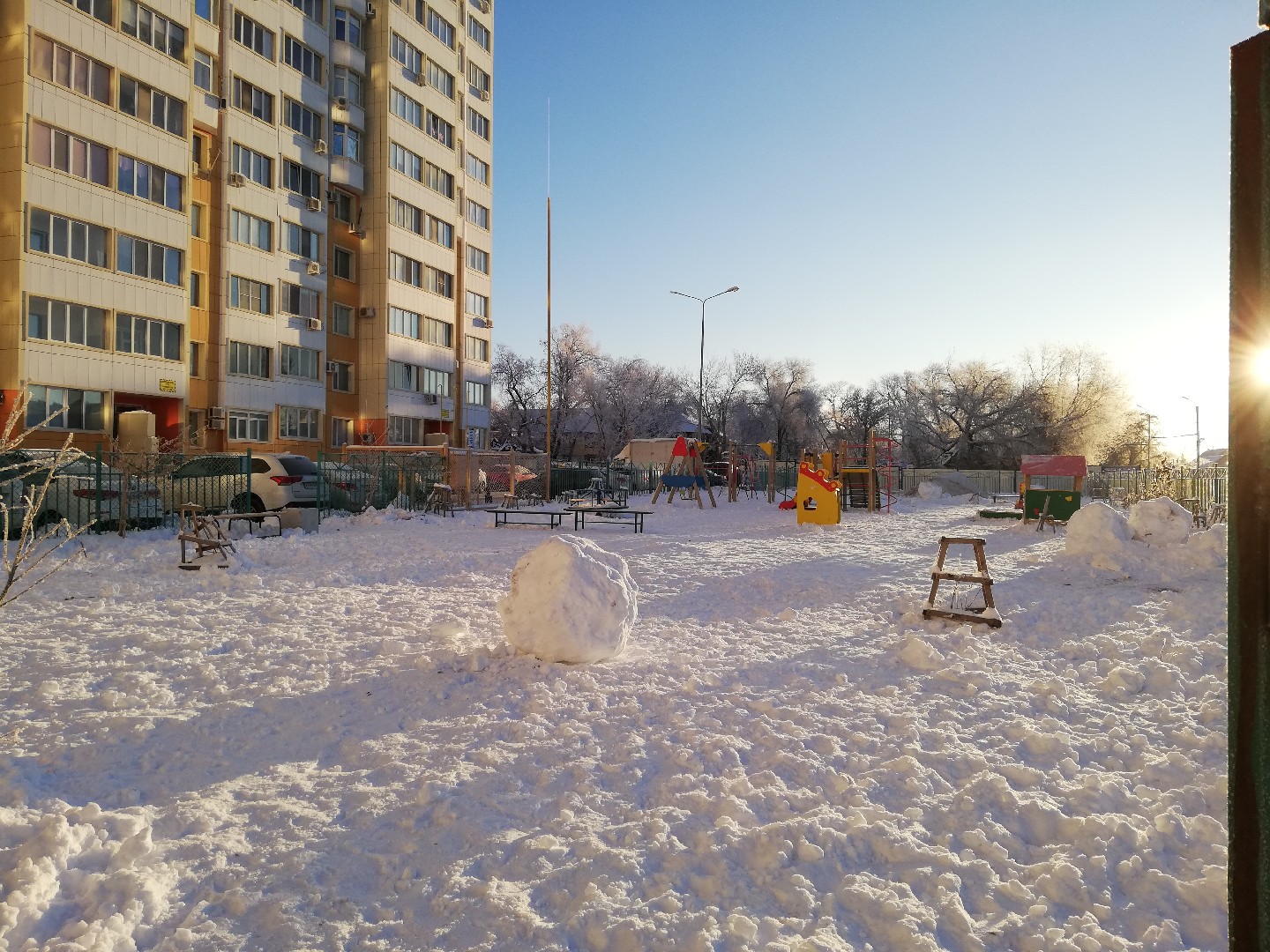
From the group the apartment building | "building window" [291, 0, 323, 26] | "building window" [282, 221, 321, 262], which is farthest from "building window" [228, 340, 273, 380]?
"building window" [291, 0, 323, 26]

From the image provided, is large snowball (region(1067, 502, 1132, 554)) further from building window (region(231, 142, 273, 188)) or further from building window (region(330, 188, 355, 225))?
building window (region(330, 188, 355, 225))

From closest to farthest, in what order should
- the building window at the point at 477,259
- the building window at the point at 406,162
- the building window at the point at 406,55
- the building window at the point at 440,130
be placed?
the building window at the point at 406,55
the building window at the point at 406,162
the building window at the point at 440,130
the building window at the point at 477,259

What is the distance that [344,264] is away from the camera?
39281 mm

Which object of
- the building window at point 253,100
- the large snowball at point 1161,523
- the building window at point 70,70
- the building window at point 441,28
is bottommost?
the large snowball at point 1161,523

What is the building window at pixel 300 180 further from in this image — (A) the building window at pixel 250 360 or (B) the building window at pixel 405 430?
(B) the building window at pixel 405 430

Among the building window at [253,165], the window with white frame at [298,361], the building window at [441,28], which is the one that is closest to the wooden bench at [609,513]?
the window with white frame at [298,361]

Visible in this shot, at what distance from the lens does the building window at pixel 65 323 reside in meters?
23.9

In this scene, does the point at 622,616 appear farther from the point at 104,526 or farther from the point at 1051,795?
the point at 104,526

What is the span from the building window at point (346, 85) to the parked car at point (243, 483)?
83.1 feet

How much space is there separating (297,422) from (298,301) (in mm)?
5349

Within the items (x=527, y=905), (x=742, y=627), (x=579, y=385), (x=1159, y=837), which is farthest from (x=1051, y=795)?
(x=579, y=385)

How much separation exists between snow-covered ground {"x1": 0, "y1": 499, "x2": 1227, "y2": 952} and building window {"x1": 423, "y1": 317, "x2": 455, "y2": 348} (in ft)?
114

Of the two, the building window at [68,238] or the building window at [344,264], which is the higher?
the building window at [344,264]

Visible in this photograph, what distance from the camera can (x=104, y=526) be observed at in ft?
53.5
